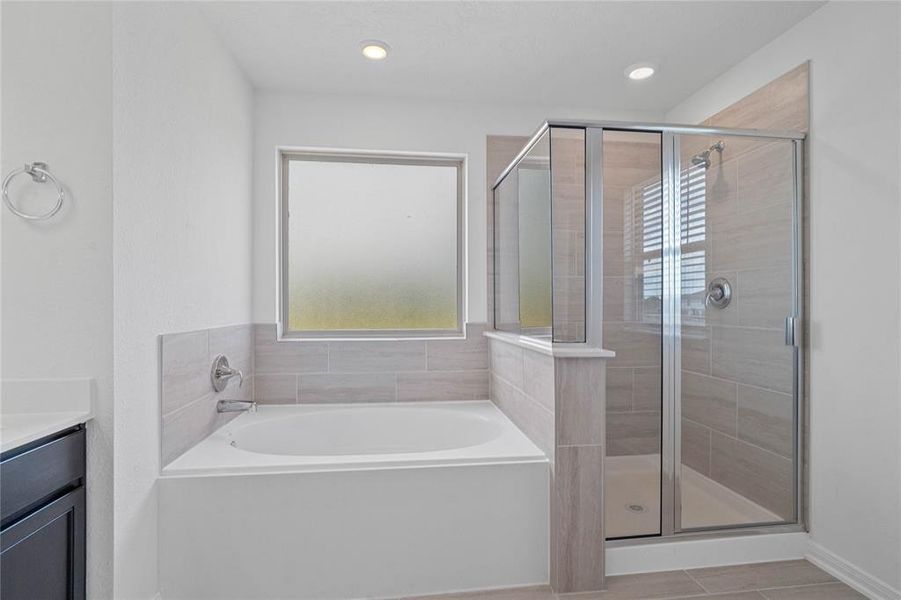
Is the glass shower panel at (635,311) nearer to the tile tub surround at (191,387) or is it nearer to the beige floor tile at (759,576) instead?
the beige floor tile at (759,576)

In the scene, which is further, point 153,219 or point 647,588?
point 647,588

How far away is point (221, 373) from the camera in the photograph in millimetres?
2291

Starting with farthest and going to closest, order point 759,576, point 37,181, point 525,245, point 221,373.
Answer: point 525,245
point 221,373
point 759,576
point 37,181

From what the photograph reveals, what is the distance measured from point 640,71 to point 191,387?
278cm

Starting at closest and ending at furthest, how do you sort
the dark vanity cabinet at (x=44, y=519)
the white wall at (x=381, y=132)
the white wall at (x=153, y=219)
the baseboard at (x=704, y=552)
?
the dark vanity cabinet at (x=44, y=519) → the white wall at (x=153, y=219) → the baseboard at (x=704, y=552) → the white wall at (x=381, y=132)

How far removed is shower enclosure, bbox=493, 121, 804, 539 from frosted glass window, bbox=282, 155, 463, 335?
1.05m

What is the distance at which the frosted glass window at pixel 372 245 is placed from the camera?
9.87 ft

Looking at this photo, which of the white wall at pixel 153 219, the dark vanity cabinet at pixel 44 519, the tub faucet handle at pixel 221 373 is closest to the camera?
the dark vanity cabinet at pixel 44 519

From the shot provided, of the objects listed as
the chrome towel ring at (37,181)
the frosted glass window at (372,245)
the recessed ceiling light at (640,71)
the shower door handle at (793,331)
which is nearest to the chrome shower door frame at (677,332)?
the shower door handle at (793,331)

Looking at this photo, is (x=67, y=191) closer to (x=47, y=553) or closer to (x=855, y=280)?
(x=47, y=553)

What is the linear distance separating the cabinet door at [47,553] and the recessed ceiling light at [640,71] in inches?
119

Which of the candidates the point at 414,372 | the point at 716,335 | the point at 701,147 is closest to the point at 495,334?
the point at 414,372

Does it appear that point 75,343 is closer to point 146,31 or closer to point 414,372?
point 146,31

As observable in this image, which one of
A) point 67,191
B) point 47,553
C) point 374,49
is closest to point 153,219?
point 67,191
